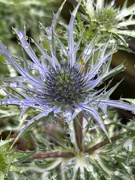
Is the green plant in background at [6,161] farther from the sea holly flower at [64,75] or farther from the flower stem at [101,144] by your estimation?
the flower stem at [101,144]

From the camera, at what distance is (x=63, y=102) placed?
0.57 meters

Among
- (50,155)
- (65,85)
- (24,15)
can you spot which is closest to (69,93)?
(65,85)

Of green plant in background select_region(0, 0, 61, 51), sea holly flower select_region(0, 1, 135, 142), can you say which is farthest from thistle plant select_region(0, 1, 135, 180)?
green plant in background select_region(0, 0, 61, 51)

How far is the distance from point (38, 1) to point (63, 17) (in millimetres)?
149

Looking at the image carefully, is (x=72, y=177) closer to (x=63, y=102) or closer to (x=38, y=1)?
(x=63, y=102)

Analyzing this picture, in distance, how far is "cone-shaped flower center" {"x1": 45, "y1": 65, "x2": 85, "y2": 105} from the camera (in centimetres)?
58

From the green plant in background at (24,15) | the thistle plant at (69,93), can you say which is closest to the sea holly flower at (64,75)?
the thistle plant at (69,93)

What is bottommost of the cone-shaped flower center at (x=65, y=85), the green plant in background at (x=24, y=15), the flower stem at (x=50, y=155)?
the flower stem at (x=50, y=155)

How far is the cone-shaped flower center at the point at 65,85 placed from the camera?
22.9 inches

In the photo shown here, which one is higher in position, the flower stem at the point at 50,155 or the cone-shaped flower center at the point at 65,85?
the cone-shaped flower center at the point at 65,85

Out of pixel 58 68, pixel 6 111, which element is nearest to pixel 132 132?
pixel 58 68

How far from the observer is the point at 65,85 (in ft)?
1.95

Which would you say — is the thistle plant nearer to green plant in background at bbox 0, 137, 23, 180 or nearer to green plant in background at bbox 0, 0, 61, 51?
green plant in background at bbox 0, 137, 23, 180

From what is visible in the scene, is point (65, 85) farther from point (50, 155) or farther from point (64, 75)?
point (50, 155)
